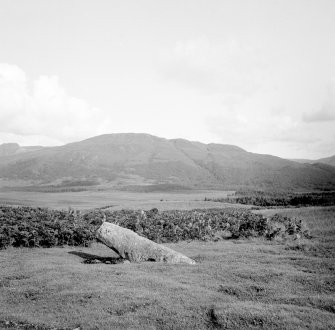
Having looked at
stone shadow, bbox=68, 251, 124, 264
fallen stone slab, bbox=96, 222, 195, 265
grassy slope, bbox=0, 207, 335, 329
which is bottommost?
stone shadow, bbox=68, 251, 124, 264

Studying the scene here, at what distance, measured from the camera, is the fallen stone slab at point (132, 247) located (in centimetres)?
2581

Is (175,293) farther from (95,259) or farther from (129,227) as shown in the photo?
(129,227)

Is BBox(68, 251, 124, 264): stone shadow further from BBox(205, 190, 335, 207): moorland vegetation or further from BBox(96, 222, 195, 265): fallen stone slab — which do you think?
BBox(205, 190, 335, 207): moorland vegetation

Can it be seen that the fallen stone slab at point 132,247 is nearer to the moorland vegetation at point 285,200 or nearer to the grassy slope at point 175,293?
the grassy slope at point 175,293

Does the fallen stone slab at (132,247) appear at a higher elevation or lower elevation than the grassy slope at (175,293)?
higher

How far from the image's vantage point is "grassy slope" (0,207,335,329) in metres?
14.2

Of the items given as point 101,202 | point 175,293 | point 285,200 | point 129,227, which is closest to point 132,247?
point 175,293

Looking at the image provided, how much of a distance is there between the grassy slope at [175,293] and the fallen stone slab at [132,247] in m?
1.95

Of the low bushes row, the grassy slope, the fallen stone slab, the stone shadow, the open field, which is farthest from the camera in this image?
the open field

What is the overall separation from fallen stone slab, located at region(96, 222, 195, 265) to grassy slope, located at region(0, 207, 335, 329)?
195 centimetres

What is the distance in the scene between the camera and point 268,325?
44.5ft

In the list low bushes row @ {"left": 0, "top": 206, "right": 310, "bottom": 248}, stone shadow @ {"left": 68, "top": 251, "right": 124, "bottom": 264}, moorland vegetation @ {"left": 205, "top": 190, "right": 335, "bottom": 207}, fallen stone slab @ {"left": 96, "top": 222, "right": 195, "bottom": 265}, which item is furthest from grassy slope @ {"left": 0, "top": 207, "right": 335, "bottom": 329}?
moorland vegetation @ {"left": 205, "top": 190, "right": 335, "bottom": 207}

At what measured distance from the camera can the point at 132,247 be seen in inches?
1035

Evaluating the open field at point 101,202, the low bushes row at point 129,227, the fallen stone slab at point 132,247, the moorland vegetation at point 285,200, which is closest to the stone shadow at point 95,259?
the fallen stone slab at point 132,247
